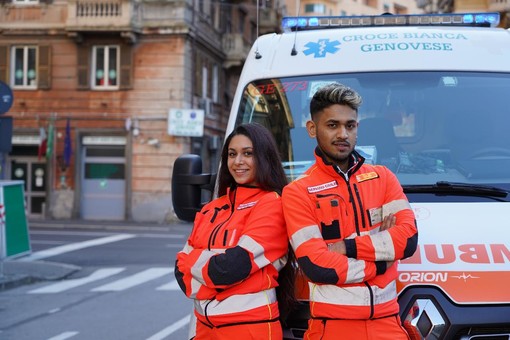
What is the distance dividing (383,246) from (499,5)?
31.9 metres

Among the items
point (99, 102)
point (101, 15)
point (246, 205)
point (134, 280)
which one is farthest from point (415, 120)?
point (101, 15)

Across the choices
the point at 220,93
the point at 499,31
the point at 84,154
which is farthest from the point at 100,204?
the point at 499,31

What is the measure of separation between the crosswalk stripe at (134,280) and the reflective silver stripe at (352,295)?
929 centimetres

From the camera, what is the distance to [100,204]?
29781 mm

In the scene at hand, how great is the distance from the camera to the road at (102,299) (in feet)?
28.6

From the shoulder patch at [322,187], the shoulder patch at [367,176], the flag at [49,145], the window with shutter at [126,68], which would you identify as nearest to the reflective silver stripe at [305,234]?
the shoulder patch at [322,187]

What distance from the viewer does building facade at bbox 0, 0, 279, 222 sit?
2939cm

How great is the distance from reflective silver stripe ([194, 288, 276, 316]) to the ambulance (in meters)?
0.24

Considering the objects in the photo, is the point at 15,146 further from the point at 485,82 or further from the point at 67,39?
the point at 485,82

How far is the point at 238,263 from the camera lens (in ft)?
11.2

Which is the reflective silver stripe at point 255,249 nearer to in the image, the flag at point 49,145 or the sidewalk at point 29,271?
the sidewalk at point 29,271

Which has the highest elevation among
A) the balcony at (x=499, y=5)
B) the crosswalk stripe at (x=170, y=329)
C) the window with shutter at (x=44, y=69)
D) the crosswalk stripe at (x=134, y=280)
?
the balcony at (x=499, y=5)

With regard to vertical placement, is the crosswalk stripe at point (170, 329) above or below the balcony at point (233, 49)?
below

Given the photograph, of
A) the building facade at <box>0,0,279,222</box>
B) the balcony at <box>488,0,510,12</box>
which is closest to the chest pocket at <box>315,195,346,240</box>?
the building facade at <box>0,0,279,222</box>
